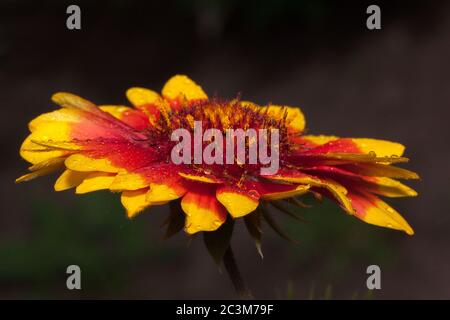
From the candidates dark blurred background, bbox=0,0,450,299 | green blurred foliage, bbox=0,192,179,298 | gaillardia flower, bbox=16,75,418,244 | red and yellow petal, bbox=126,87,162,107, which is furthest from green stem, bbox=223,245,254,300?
green blurred foliage, bbox=0,192,179,298

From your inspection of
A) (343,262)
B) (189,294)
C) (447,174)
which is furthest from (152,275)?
(447,174)

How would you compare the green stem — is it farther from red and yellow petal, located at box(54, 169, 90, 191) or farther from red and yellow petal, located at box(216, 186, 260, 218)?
red and yellow petal, located at box(54, 169, 90, 191)

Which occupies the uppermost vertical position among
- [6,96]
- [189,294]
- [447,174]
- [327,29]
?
[327,29]

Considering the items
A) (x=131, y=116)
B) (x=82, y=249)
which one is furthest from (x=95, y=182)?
(x=82, y=249)

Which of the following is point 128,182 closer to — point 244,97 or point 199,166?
point 199,166

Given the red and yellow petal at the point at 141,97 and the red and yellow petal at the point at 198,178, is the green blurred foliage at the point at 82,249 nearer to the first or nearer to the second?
the red and yellow petal at the point at 141,97

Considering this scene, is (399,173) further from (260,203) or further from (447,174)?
(447,174)

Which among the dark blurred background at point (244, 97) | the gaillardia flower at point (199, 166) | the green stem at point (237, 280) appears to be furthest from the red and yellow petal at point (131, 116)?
the dark blurred background at point (244, 97)
